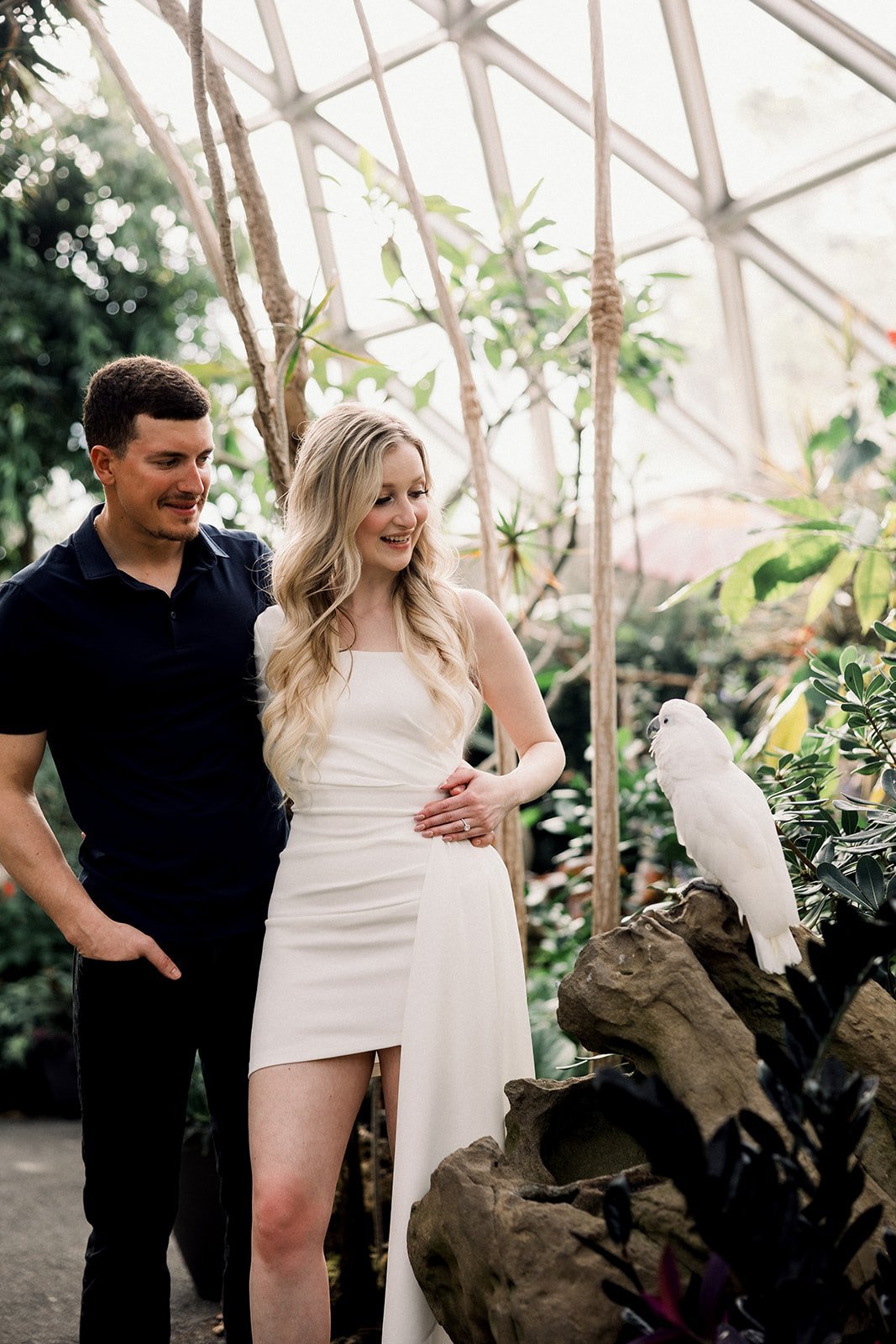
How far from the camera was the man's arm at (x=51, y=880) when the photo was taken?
6.72 feet

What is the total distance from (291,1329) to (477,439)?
2023 mm

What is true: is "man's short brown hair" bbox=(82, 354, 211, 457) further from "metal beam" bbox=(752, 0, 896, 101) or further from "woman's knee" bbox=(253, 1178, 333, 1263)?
"metal beam" bbox=(752, 0, 896, 101)

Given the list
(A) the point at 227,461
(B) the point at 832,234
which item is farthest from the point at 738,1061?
(B) the point at 832,234

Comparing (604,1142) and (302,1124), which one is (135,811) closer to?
(302,1124)

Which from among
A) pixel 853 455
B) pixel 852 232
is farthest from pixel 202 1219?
pixel 852 232

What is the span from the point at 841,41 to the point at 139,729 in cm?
500

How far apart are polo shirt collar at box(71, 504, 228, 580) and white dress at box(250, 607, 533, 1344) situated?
410 millimetres

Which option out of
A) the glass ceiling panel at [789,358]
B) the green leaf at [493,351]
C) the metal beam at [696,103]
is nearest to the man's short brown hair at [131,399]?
the green leaf at [493,351]

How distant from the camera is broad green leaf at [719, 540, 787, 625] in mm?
3010

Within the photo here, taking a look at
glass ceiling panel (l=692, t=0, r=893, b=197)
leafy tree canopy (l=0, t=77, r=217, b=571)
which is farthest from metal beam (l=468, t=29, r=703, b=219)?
leafy tree canopy (l=0, t=77, r=217, b=571)

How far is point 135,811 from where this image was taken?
2113mm

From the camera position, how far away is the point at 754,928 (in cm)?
187

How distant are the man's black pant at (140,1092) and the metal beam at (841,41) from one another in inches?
199

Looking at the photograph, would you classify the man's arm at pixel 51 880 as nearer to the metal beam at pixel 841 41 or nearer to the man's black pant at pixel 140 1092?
the man's black pant at pixel 140 1092
